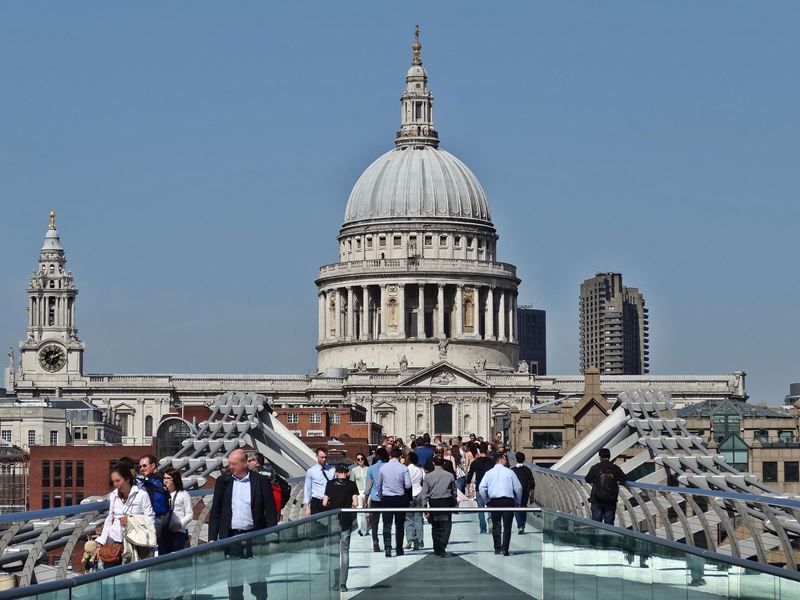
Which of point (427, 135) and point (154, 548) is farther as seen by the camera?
point (427, 135)

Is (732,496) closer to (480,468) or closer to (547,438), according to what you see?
(480,468)

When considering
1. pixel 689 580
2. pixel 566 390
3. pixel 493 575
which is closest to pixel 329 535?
pixel 493 575

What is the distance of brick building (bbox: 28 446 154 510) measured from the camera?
107 meters

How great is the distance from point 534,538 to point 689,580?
6.28 meters

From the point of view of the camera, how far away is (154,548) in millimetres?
21453

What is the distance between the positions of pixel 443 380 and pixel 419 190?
22.9 metres

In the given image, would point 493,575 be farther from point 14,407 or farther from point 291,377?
point 291,377

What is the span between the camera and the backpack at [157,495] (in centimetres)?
2183

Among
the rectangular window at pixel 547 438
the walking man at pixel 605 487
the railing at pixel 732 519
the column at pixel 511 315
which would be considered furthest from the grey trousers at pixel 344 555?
the column at pixel 511 315

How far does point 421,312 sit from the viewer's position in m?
183

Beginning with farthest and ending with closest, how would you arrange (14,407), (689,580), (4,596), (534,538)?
(14,407) → (534,538) → (689,580) → (4,596)

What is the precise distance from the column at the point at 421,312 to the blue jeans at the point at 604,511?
150 m

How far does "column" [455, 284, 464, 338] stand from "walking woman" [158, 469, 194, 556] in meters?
159

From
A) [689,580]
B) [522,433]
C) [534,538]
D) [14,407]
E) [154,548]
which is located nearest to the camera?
[689,580]
